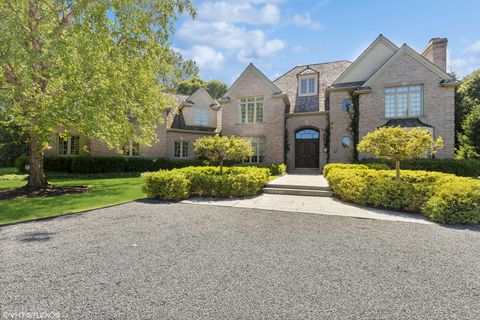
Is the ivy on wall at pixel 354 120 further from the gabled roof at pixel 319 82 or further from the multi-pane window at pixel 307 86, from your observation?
the multi-pane window at pixel 307 86

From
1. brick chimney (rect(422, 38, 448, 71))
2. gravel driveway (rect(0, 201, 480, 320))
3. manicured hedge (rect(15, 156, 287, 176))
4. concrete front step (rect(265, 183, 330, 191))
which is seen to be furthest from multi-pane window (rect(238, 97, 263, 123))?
gravel driveway (rect(0, 201, 480, 320))

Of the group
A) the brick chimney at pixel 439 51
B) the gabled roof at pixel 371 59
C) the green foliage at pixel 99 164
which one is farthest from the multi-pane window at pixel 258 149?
the brick chimney at pixel 439 51

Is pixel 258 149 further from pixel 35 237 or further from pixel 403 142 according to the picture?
pixel 35 237

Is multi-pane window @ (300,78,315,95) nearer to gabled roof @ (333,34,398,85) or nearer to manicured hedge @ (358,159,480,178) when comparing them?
gabled roof @ (333,34,398,85)

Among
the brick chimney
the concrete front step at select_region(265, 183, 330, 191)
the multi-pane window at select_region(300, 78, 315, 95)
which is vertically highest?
the brick chimney

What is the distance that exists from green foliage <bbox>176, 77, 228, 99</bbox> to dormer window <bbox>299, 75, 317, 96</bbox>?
23.9 m

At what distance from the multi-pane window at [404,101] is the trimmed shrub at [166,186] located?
15.0 m

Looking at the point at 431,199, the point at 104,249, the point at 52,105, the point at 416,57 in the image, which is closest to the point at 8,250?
the point at 104,249

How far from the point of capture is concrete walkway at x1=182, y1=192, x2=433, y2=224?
20.4ft

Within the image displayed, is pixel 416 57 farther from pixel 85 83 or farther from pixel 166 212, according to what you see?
pixel 85 83

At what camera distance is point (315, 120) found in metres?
17.8

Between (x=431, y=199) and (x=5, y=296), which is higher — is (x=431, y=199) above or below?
above

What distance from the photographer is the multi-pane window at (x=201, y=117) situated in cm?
2083

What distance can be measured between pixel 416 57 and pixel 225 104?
14247 millimetres
